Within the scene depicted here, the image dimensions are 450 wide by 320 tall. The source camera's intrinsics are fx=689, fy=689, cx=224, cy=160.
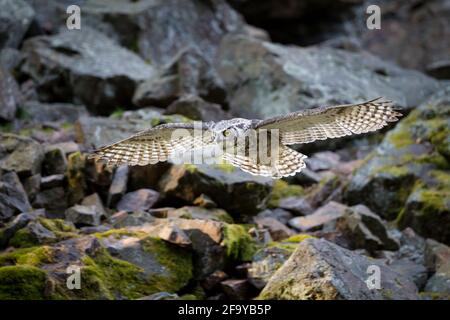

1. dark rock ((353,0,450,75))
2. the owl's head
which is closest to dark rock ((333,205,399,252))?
the owl's head

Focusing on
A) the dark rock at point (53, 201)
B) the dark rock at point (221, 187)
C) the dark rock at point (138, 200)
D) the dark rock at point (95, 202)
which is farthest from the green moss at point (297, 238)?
the dark rock at point (53, 201)

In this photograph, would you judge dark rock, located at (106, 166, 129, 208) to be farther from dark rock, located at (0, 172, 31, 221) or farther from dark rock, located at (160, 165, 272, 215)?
dark rock, located at (0, 172, 31, 221)

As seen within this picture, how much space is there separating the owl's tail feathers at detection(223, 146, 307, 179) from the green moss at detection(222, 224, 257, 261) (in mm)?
1244

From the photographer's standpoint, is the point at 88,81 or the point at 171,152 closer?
the point at 171,152

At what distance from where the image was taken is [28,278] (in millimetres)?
7938

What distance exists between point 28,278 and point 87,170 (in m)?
3.40

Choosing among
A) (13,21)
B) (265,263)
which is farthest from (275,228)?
(13,21)

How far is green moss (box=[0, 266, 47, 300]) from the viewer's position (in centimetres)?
783

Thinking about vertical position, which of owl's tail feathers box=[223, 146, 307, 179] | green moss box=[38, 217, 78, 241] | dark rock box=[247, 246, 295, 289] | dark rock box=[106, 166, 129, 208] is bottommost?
dark rock box=[247, 246, 295, 289]

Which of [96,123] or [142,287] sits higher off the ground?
[96,123]

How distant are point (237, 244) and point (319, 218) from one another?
1991 mm
